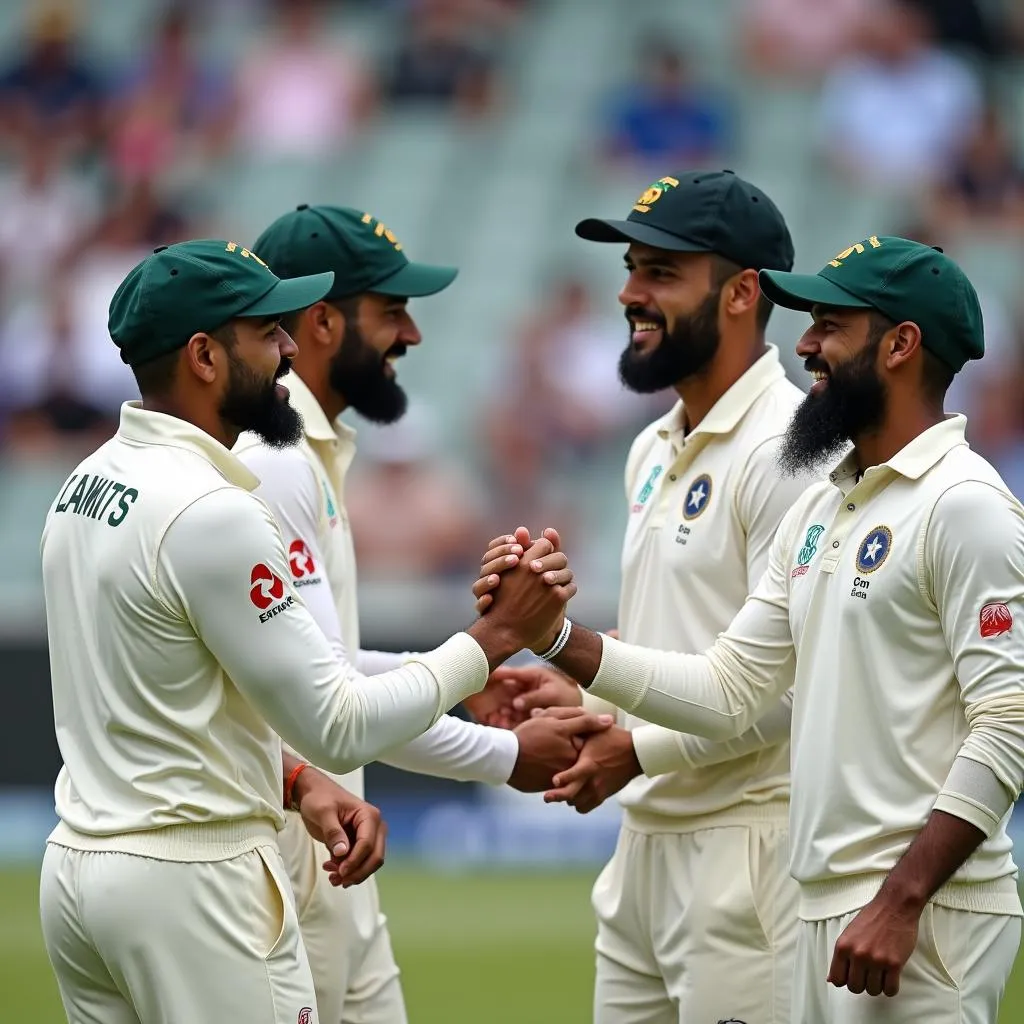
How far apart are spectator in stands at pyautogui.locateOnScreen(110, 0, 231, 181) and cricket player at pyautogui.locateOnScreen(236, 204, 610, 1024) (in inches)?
399

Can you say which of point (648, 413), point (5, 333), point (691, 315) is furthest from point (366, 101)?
point (691, 315)

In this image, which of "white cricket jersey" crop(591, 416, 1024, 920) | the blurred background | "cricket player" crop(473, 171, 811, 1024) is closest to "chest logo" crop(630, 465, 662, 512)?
"cricket player" crop(473, 171, 811, 1024)

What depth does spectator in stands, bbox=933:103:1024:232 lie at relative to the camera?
13125 millimetres

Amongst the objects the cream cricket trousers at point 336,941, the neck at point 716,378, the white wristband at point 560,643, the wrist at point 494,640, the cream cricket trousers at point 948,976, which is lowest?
the cream cricket trousers at point 336,941

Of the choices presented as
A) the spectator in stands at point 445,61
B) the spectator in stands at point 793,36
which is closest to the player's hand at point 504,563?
the spectator in stands at point 793,36

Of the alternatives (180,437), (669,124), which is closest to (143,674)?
(180,437)

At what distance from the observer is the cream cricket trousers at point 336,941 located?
14.9ft

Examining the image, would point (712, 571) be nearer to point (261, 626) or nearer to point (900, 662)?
point (900, 662)

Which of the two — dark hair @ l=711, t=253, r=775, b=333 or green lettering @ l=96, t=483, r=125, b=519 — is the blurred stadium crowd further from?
green lettering @ l=96, t=483, r=125, b=519

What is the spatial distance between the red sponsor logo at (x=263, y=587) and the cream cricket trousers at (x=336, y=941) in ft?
3.56

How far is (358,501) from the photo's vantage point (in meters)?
11.2

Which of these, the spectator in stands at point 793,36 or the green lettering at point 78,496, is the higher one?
the spectator in stands at point 793,36

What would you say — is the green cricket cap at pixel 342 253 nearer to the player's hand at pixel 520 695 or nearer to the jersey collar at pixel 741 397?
the jersey collar at pixel 741 397

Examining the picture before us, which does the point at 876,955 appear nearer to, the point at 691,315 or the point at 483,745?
the point at 483,745
